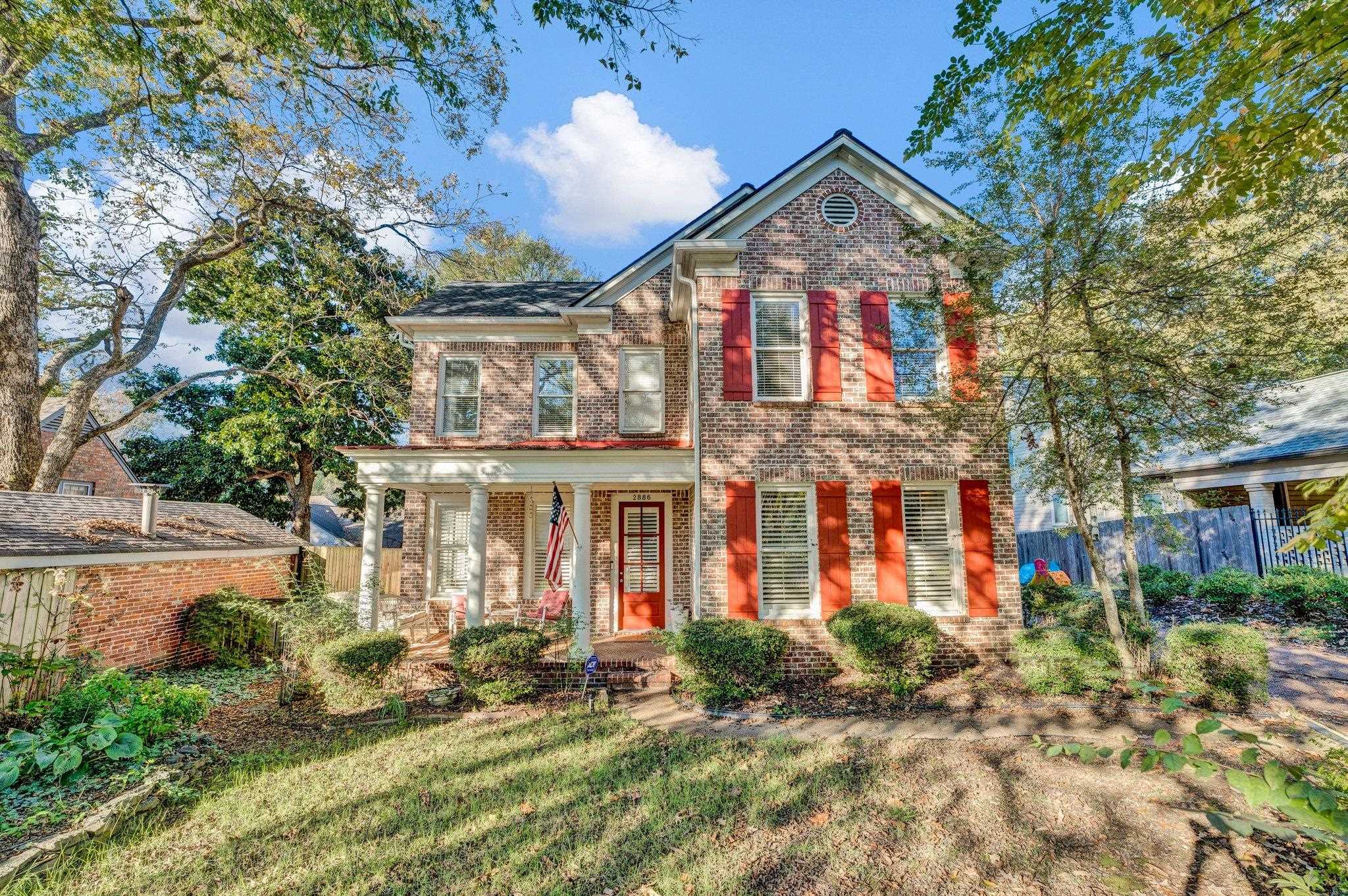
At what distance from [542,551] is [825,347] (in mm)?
6684

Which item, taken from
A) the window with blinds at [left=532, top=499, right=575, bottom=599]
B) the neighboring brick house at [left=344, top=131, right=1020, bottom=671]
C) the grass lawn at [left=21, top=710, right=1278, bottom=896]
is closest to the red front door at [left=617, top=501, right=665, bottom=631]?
the neighboring brick house at [left=344, top=131, right=1020, bottom=671]

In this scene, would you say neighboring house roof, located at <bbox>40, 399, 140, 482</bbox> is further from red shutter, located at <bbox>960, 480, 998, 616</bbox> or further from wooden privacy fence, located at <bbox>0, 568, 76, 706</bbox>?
red shutter, located at <bbox>960, 480, 998, 616</bbox>

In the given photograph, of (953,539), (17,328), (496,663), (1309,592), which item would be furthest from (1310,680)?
(17,328)

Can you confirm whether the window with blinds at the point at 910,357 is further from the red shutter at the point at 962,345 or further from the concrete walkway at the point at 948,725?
the concrete walkway at the point at 948,725

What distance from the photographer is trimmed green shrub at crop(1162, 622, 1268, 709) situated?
6.36 meters

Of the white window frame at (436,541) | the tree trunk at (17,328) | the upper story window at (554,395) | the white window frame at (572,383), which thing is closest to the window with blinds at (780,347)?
the white window frame at (572,383)

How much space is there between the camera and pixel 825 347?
8852 mm

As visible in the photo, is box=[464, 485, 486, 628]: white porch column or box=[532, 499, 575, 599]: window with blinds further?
box=[532, 499, 575, 599]: window with blinds

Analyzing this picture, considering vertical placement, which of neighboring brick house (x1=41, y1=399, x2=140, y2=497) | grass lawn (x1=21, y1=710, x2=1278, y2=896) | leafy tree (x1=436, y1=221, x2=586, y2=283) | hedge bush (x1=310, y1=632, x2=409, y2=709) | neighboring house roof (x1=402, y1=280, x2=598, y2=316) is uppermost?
leafy tree (x1=436, y1=221, x2=586, y2=283)

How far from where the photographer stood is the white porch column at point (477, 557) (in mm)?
8867

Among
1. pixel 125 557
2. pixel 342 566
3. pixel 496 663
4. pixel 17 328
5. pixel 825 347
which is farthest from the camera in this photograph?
pixel 342 566

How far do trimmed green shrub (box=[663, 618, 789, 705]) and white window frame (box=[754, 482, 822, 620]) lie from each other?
2.86ft

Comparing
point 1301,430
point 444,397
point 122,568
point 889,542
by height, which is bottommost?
point 122,568

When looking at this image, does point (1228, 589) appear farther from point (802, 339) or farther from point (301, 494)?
point (301, 494)
